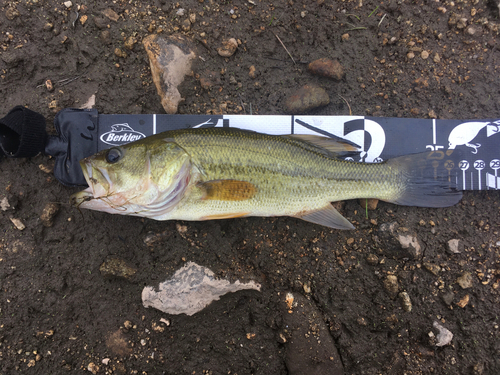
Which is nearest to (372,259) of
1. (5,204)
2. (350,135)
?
(350,135)

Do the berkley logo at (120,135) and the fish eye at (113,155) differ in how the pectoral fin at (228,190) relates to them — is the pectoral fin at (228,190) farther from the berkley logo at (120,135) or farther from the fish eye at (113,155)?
the berkley logo at (120,135)

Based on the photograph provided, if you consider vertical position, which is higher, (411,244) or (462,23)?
(462,23)

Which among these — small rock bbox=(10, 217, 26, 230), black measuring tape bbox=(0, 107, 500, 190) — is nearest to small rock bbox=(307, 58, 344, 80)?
black measuring tape bbox=(0, 107, 500, 190)

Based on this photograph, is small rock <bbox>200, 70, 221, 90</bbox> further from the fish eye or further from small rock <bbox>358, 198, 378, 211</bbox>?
small rock <bbox>358, 198, 378, 211</bbox>

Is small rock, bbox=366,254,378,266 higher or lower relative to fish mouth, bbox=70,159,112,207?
lower

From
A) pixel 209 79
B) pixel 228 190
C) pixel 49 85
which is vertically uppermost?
pixel 209 79

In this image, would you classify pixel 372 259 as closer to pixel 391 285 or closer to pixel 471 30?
pixel 391 285
